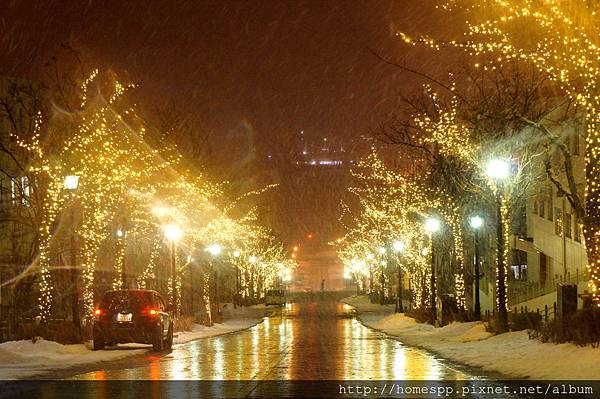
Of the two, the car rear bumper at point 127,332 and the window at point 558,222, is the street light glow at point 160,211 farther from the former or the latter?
the window at point 558,222

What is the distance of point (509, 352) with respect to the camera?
22.7m

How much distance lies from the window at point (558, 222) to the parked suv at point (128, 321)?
35644 mm

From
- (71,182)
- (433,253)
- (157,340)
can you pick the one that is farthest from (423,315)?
(71,182)

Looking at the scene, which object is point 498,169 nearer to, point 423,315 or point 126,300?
point 126,300

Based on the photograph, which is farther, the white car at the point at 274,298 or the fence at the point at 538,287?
the white car at the point at 274,298

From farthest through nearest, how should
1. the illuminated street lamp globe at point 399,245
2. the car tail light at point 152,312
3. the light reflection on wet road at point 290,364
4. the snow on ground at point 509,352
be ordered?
the illuminated street lamp globe at point 399,245 → the car tail light at point 152,312 → the light reflection on wet road at point 290,364 → the snow on ground at point 509,352

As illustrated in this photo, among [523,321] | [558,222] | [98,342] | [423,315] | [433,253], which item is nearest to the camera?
[98,342]

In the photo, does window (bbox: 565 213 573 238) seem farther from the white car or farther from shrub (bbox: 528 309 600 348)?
the white car

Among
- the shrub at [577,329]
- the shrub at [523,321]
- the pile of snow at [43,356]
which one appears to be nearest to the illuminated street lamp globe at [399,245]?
the shrub at [523,321]

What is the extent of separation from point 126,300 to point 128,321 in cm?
65

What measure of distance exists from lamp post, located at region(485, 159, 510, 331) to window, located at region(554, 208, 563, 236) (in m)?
26.1

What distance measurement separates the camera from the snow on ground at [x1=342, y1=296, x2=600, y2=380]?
57.1 feet

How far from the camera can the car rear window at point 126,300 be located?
27484 mm

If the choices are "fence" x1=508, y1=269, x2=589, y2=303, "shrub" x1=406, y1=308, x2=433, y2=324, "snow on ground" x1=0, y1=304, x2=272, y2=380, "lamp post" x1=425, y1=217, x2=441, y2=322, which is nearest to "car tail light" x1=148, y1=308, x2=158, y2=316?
"snow on ground" x1=0, y1=304, x2=272, y2=380
